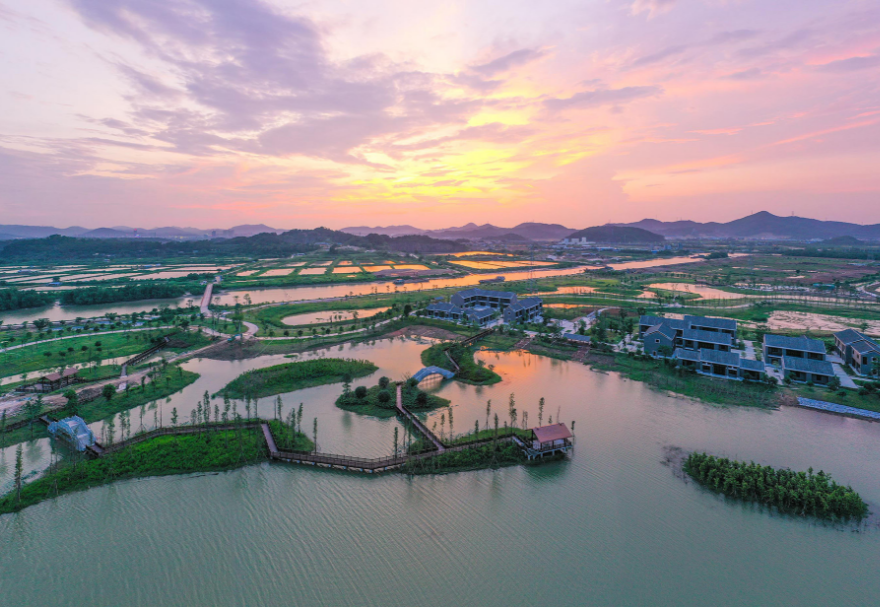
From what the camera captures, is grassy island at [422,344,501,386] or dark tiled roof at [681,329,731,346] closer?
grassy island at [422,344,501,386]

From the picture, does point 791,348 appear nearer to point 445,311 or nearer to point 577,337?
point 577,337

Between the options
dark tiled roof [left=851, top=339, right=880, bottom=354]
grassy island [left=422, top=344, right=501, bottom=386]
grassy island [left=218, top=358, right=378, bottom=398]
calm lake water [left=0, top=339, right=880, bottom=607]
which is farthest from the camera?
grassy island [left=422, top=344, right=501, bottom=386]

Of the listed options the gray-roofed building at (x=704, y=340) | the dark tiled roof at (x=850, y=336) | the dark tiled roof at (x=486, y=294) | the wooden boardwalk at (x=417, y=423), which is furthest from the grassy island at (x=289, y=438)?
the dark tiled roof at (x=850, y=336)

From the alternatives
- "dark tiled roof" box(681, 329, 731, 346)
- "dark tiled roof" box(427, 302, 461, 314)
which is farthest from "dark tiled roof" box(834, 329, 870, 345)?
"dark tiled roof" box(427, 302, 461, 314)

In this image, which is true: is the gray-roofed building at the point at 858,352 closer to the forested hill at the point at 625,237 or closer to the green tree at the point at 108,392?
the green tree at the point at 108,392

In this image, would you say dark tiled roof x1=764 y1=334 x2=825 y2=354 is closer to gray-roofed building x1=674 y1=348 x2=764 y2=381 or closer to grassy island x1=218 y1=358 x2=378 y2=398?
gray-roofed building x1=674 y1=348 x2=764 y2=381

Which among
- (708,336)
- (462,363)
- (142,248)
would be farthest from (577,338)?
(142,248)

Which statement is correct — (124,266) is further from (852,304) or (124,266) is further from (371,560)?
(852,304)
